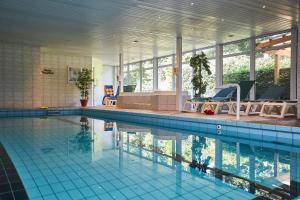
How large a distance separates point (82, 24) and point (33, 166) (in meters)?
6.04

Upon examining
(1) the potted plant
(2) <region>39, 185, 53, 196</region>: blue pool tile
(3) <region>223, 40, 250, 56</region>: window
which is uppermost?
(3) <region>223, 40, 250, 56</region>: window

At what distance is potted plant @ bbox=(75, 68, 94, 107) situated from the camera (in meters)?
14.0

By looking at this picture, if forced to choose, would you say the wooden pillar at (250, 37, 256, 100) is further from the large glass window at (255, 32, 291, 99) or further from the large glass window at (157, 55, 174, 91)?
the large glass window at (157, 55, 174, 91)

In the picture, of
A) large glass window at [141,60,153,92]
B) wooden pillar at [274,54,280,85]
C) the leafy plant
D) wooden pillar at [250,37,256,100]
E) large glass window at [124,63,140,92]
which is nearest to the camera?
the leafy plant

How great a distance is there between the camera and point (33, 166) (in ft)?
10.4

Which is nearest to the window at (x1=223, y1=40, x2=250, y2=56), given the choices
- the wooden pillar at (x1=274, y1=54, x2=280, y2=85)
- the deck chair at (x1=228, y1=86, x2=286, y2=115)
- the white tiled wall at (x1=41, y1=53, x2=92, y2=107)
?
the wooden pillar at (x1=274, y1=54, x2=280, y2=85)

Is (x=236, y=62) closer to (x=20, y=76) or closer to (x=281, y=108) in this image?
(x=281, y=108)

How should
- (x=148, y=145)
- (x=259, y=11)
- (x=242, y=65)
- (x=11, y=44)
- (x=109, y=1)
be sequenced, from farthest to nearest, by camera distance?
(x=11, y=44) → (x=242, y=65) → (x=259, y=11) → (x=109, y=1) → (x=148, y=145)

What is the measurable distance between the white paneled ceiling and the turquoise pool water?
362 cm

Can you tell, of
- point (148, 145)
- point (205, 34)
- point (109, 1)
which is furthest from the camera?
point (205, 34)

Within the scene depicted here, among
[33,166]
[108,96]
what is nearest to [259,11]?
[33,166]

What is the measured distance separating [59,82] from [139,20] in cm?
886

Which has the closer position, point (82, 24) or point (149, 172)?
point (149, 172)

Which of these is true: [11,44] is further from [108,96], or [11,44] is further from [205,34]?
[205,34]
